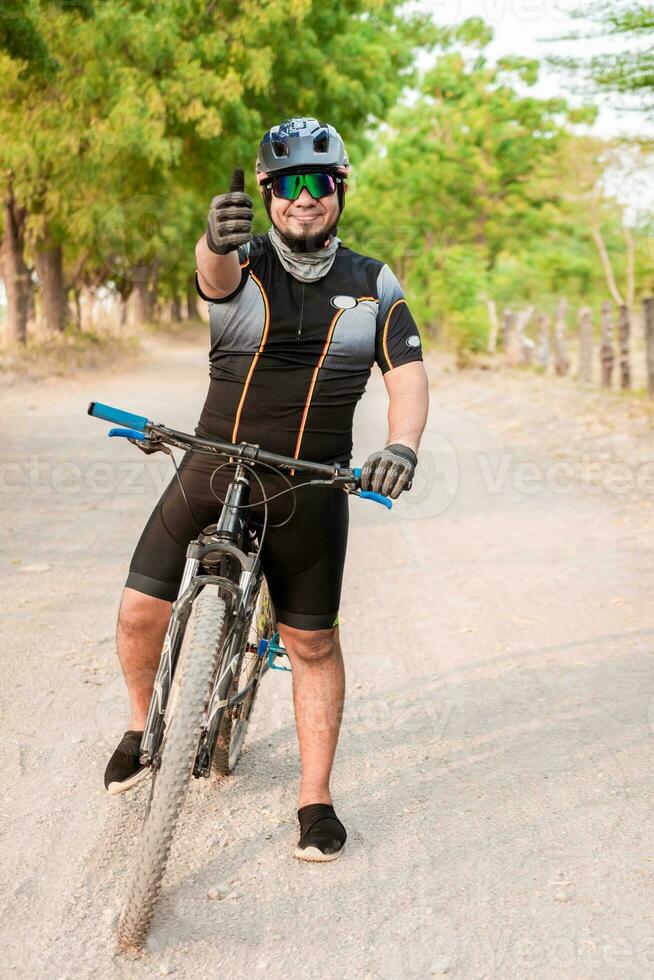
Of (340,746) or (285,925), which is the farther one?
(340,746)

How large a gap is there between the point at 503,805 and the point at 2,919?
1671 mm

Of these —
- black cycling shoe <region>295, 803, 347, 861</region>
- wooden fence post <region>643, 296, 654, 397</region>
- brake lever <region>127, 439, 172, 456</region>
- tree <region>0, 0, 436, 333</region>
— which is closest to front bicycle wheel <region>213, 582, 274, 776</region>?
black cycling shoe <region>295, 803, 347, 861</region>

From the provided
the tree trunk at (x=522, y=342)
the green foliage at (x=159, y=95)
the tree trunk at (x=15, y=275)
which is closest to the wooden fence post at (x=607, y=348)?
the tree trunk at (x=522, y=342)

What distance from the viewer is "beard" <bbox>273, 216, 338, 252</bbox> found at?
3.00 m

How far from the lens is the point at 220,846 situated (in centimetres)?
315

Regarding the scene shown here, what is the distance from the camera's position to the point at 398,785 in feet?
12.0

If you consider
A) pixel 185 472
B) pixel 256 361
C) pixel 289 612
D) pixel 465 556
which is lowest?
pixel 465 556

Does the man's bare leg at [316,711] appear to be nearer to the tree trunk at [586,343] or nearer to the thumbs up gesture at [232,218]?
the thumbs up gesture at [232,218]

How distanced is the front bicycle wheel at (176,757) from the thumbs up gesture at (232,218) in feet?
3.14

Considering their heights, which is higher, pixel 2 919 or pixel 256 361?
pixel 256 361

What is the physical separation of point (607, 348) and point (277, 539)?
16.2 meters

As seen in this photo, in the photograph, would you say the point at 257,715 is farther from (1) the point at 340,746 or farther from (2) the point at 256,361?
(2) the point at 256,361

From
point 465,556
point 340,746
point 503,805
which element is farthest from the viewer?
point 465,556

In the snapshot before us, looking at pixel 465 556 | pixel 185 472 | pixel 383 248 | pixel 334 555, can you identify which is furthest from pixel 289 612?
pixel 383 248
